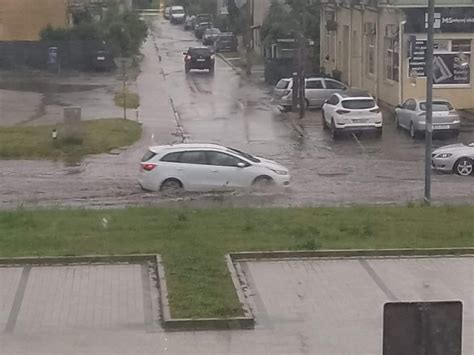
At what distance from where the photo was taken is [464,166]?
26.6 metres

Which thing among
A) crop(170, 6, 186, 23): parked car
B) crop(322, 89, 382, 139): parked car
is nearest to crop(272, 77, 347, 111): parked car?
crop(322, 89, 382, 139): parked car

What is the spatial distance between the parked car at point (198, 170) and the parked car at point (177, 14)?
87.2 m

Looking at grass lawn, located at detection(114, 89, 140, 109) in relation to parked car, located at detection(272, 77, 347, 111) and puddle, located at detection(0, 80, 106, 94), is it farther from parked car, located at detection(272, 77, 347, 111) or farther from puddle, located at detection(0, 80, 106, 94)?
parked car, located at detection(272, 77, 347, 111)

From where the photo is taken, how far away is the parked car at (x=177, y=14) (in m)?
109

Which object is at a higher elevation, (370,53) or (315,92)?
(370,53)

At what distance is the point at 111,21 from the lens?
63.5m

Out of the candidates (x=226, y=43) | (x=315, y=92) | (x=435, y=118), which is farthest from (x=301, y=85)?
(x=226, y=43)

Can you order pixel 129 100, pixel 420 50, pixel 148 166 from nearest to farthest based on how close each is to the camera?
pixel 148 166 < pixel 420 50 < pixel 129 100

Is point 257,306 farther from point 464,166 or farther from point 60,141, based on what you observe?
point 60,141

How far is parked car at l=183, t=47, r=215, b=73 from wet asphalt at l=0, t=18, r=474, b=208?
1000 centimetres

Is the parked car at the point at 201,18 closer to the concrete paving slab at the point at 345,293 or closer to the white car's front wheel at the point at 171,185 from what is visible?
the white car's front wheel at the point at 171,185

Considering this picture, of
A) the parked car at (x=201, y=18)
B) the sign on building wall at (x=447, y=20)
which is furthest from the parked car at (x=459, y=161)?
the parked car at (x=201, y=18)

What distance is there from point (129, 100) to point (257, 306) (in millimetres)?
34103

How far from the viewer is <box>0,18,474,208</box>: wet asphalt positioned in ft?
74.3
